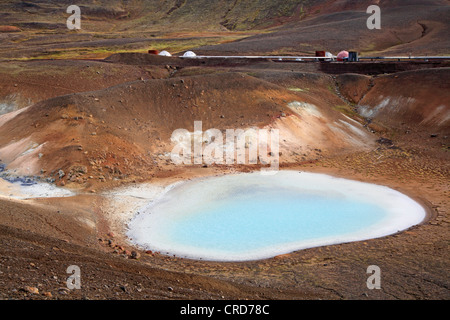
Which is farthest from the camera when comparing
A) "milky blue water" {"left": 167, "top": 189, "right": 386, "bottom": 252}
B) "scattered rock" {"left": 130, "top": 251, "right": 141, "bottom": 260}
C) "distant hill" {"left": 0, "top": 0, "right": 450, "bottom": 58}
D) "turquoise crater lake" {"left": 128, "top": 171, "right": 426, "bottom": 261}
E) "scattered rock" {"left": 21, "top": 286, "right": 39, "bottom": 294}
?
"distant hill" {"left": 0, "top": 0, "right": 450, "bottom": 58}

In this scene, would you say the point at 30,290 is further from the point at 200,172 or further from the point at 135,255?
the point at 200,172

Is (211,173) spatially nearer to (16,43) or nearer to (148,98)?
(148,98)

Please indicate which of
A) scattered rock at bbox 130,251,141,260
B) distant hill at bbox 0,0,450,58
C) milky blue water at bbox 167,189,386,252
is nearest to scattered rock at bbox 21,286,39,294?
scattered rock at bbox 130,251,141,260

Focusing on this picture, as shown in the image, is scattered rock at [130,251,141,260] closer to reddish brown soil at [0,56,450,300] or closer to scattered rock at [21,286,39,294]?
reddish brown soil at [0,56,450,300]

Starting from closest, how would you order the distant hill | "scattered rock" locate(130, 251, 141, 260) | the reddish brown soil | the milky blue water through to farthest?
the reddish brown soil
"scattered rock" locate(130, 251, 141, 260)
the milky blue water
the distant hill

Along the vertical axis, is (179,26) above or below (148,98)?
above

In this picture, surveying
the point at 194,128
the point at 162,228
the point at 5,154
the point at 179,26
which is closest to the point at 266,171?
the point at 194,128

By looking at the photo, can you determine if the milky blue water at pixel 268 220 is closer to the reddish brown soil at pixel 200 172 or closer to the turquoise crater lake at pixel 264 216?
the turquoise crater lake at pixel 264 216
